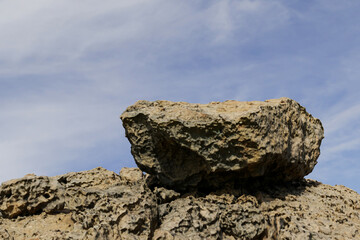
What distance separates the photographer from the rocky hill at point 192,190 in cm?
1104

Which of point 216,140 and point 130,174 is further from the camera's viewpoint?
point 130,174

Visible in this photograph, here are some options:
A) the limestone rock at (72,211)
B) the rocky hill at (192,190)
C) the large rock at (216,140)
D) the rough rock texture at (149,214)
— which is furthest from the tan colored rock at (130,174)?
the limestone rock at (72,211)

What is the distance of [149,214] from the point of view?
11.0 m

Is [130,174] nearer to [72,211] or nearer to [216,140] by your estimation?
[72,211]

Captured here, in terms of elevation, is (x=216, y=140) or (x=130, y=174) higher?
(x=216, y=140)

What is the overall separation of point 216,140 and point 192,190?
1887 millimetres

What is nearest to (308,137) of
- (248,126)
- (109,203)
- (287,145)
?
(287,145)

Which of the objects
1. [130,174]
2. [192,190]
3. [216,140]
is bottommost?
[192,190]

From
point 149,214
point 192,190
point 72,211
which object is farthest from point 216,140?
point 72,211

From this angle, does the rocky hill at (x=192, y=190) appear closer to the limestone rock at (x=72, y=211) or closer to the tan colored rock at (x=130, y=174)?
the limestone rock at (x=72, y=211)

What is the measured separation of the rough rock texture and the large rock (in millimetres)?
607

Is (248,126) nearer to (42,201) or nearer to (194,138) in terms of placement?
(194,138)

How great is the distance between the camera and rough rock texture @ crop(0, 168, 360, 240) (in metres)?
10.7

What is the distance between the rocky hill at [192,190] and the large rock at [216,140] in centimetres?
2
